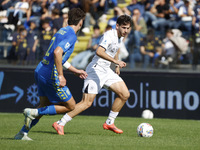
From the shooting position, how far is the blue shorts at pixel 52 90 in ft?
24.5

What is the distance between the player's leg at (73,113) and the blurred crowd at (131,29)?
5569 mm

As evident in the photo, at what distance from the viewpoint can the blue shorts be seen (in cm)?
748

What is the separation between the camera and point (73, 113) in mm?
8891

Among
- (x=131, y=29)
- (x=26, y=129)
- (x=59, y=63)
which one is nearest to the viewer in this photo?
(x=59, y=63)

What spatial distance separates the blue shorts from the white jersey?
1.73 metres

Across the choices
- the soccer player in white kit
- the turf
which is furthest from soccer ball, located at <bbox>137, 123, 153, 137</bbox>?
the soccer player in white kit

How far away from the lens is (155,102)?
14.6m

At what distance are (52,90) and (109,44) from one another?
208 centimetres

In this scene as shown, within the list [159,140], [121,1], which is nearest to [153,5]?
[121,1]

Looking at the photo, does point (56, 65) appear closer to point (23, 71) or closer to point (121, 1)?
point (23, 71)

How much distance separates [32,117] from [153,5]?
10.6m

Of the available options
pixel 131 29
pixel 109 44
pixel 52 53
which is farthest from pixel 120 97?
pixel 131 29

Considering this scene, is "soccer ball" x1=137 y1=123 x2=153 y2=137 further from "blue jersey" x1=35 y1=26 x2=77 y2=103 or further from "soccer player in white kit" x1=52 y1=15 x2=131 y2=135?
"blue jersey" x1=35 y1=26 x2=77 y2=103

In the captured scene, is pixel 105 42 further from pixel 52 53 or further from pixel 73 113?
pixel 52 53
